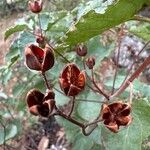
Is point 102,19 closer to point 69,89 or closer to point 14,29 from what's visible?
point 69,89

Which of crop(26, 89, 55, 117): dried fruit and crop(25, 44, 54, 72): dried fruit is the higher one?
crop(25, 44, 54, 72): dried fruit

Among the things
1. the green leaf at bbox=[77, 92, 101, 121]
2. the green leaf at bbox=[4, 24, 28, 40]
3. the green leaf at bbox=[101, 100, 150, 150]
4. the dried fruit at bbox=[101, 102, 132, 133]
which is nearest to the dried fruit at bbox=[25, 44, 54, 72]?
the dried fruit at bbox=[101, 102, 132, 133]

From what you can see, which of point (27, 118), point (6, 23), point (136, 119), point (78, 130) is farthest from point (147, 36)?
point (6, 23)

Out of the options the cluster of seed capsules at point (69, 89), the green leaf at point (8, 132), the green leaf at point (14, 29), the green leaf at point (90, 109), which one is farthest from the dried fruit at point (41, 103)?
the green leaf at point (8, 132)

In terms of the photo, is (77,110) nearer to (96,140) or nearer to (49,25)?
(96,140)

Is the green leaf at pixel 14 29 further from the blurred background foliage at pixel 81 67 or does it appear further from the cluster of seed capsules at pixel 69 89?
the cluster of seed capsules at pixel 69 89

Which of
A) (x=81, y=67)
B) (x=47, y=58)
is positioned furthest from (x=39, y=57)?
(x=81, y=67)

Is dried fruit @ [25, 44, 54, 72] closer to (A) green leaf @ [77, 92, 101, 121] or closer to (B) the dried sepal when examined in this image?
(B) the dried sepal
